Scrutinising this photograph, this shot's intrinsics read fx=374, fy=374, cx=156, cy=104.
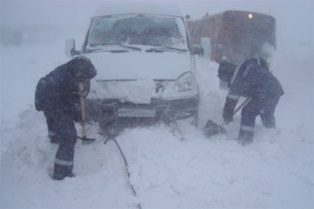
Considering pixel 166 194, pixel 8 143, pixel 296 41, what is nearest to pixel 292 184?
pixel 166 194

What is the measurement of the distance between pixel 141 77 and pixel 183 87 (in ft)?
2.22

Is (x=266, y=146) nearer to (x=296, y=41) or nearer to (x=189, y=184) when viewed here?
(x=189, y=184)

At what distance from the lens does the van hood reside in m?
5.77

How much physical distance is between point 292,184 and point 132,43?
364 centimetres

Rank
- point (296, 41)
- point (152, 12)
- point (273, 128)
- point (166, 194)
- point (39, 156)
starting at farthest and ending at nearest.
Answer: point (296, 41) < point (152, 12) < point (273, 128) < point (39, 156) < point (166, 194)

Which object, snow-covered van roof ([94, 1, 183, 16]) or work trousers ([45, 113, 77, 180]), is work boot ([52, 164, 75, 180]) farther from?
snow-covered van roof ([94, 1, 183, 16])

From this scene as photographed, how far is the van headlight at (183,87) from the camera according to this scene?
18.8 feet

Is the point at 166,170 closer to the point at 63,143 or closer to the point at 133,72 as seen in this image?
the point at 63,143

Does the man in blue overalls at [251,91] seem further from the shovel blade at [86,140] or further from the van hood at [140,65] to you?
the shovel blade at [86,140]

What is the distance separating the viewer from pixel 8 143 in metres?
5.68

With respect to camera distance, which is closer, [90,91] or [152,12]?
[90,91]

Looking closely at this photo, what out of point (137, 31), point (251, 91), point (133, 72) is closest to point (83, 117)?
point (133, 72)

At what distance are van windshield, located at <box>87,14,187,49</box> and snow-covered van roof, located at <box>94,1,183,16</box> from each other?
13cm

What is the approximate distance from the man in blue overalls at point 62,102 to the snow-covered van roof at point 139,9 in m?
2.72
